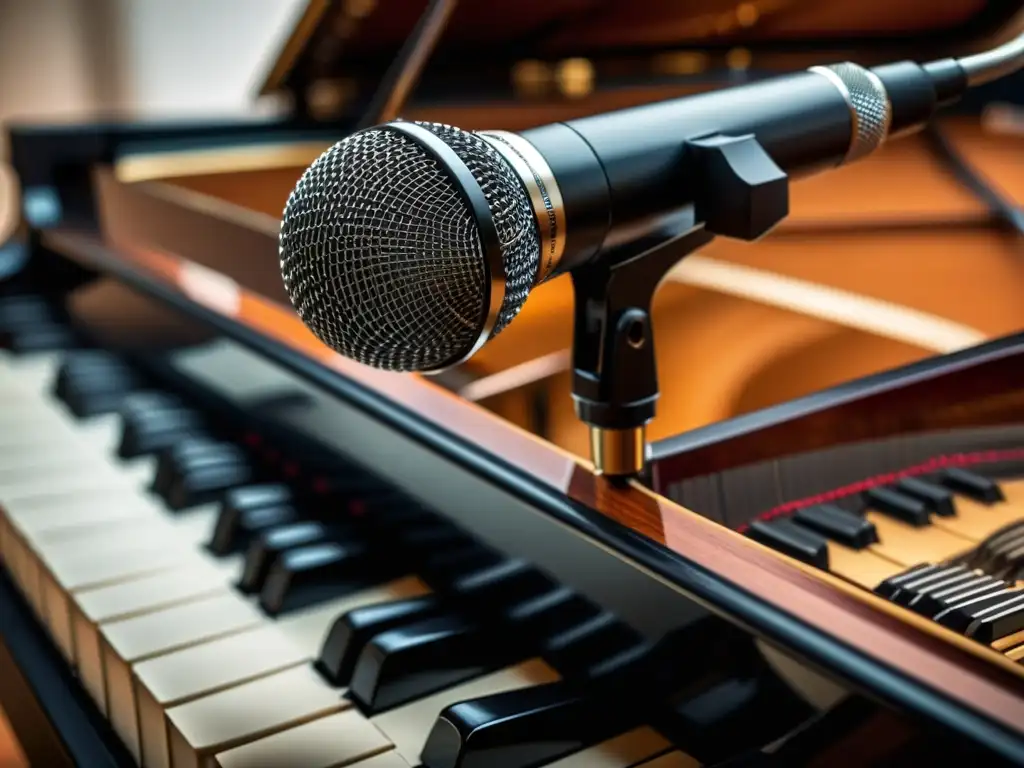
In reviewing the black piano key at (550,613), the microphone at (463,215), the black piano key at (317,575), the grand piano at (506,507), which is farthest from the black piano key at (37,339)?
the microphone at (463,215)

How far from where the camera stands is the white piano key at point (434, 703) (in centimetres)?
82

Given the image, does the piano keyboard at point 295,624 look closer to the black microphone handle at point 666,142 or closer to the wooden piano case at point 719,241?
the wooden piano case at point 719,241

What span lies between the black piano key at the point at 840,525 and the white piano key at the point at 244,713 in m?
0.40

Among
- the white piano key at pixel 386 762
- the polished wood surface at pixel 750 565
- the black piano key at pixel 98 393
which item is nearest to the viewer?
the polished wood surface at pixel 750 565

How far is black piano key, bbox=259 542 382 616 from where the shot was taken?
3.30 ft

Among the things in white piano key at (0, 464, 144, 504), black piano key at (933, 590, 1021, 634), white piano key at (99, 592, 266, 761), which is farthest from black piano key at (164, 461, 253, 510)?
black piano key at (933, 590, 1021, 634)

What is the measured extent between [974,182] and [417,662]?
52.7 inches

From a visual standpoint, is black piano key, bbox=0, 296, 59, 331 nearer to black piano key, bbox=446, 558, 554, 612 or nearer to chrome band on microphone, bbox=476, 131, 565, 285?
black piano key, bbox=446, 558, 554, 612

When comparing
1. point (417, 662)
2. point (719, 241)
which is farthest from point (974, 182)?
point (417, 662)

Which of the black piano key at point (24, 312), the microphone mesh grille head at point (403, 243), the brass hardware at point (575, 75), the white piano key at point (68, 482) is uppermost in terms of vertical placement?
the microphone mesh grille head at point (403, 243)

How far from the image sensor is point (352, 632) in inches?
35.3

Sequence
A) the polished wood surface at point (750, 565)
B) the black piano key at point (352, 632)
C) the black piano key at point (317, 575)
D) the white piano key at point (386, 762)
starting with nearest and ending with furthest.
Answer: the polished wood surface at point (750, 565) < the white piano key at point (386, 762) < the black piano key at point (352, 632) < the black piano key at point (317, 575)

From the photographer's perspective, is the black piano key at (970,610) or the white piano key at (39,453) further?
the white piano key at (39,453)

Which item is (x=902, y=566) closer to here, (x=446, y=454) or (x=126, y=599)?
(x=446, y=454)
